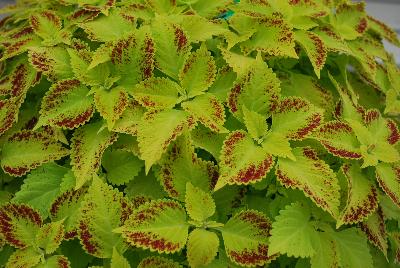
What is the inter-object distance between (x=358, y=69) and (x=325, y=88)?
0.42 feet

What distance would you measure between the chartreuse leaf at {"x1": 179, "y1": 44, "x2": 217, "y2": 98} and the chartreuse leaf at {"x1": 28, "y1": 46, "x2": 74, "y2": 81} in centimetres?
16

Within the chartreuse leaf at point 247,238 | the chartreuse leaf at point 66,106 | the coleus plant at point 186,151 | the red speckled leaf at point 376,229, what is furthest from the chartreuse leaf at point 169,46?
the red speckled leaf at point 376,229

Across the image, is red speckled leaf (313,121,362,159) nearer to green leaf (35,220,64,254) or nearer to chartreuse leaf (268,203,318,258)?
chartreuse leaf (268,203,318,258)

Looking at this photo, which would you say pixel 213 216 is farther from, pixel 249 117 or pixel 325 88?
pixel 325 88

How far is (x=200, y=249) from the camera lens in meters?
0.65

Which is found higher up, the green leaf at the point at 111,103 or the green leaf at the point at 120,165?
the green leaf at the point at 111,103

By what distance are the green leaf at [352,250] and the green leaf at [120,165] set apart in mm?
261

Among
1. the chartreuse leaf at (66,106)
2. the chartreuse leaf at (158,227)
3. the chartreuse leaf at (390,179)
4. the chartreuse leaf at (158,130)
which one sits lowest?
the chartreuse leaf at (158,227)

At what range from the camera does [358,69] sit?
961 millimetres

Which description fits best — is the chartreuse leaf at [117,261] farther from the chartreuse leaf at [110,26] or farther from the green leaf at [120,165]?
the chartreuse leaf at [110,26]

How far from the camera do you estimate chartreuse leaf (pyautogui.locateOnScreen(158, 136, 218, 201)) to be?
69cm

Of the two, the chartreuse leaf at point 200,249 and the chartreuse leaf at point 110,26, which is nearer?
the chartreuse leaf at point 200,249

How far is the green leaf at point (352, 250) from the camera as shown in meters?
0.71

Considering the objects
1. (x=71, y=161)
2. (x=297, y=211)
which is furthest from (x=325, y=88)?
(x=71, y=161)
